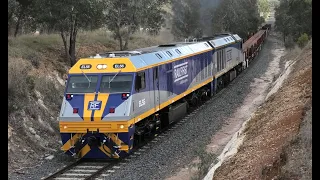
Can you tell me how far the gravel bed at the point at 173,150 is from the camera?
46.0 feet

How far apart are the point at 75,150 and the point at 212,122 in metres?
8.55

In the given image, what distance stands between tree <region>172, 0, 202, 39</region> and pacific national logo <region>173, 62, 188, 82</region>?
33.7 m

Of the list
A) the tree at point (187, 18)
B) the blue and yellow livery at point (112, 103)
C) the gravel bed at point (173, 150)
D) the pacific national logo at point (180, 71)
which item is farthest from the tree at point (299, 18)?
the blue and yellow livery at point (112, 103)

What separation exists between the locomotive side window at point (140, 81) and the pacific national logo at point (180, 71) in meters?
4.02

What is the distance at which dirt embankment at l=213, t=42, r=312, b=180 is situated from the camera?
376 inches

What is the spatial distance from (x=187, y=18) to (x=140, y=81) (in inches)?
1670

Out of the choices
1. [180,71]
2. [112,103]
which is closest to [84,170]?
[112,103]

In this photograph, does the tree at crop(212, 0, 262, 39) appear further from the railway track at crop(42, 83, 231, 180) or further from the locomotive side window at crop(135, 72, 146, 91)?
the railway track at crop(42, 83, 231, 180)

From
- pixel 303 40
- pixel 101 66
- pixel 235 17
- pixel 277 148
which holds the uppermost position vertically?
pixel 235 17

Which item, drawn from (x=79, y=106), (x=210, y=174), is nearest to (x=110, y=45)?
(x=79, y=106)

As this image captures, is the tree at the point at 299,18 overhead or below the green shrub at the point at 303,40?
overhead

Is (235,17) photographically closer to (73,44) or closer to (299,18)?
(299,18)

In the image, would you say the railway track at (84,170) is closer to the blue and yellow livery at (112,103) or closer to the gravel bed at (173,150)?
the blue and yellow livery at (112,103)

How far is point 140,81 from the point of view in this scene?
613 inches
